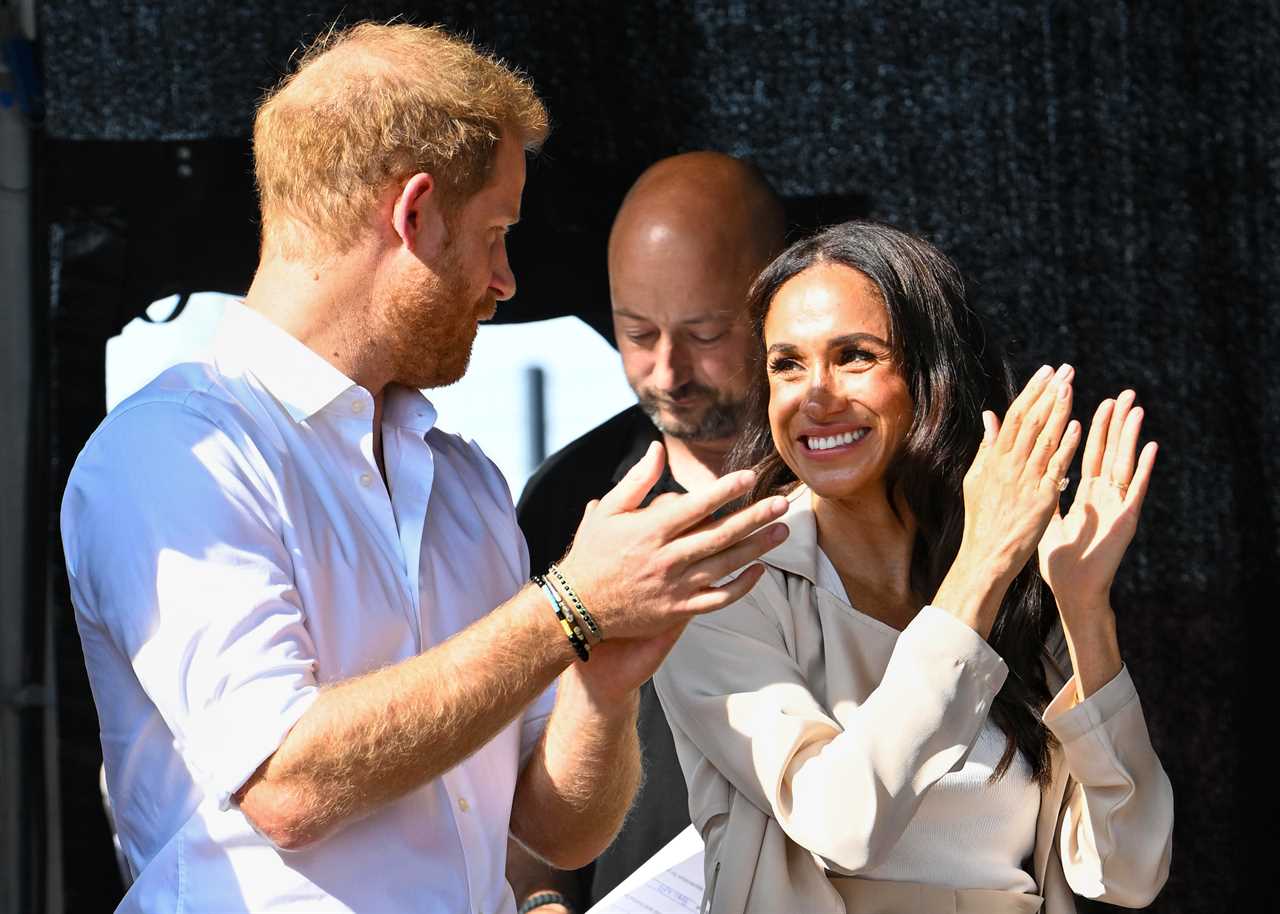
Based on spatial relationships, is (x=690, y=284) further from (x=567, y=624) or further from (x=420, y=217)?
(x=567, y=624)

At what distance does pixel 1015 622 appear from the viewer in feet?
7.50

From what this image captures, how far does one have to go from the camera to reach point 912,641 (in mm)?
1929

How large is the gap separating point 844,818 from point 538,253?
1611mm

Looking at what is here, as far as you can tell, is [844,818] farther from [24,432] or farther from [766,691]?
[24,432]

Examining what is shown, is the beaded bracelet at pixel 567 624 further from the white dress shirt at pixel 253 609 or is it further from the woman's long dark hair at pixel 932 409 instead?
the woman's long dark hair at pixel 932 409

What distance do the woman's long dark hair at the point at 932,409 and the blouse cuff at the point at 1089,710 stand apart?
0.13 m

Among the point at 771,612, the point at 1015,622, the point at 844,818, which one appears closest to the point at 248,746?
the point at 844,818

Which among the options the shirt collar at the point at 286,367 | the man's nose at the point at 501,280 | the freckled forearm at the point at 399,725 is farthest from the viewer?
the man's nose at the point at 501,280

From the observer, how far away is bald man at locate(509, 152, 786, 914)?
298cm

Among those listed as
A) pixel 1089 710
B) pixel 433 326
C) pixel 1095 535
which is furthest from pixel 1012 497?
pixel 433 326

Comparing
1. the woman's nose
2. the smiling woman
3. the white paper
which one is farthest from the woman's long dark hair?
the white paper

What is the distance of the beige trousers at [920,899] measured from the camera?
6.68ft

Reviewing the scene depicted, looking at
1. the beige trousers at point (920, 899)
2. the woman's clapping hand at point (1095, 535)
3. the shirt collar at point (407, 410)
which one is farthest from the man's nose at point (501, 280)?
the beige trousers at point (920, 899)

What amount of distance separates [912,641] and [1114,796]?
0.39 m
